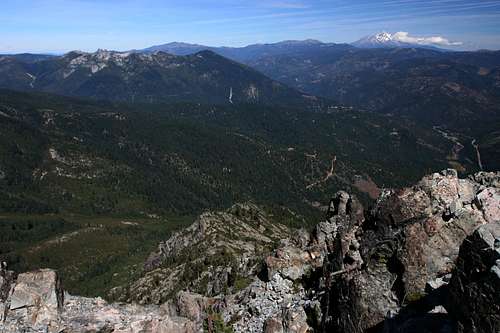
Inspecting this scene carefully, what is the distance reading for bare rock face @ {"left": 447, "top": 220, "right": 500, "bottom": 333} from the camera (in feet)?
79.3

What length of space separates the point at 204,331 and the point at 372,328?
19.6 m

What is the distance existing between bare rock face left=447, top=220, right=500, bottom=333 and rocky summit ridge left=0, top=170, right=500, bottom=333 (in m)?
0.06

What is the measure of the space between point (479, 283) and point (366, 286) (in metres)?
13.2

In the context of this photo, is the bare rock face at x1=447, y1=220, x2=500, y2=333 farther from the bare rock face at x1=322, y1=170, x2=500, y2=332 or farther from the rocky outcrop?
the rocky outcrop

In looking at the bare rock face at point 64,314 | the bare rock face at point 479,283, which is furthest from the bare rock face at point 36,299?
the bare rock face at point 479,283

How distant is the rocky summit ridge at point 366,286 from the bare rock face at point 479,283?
2.2 inches

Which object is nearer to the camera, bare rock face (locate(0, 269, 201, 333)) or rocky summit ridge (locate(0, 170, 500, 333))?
rocky summit ridge (locate(0, 170, 500, 333))

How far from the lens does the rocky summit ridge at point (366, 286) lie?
1061 inches

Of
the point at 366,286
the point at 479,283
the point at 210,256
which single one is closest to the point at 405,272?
the point at 366,286

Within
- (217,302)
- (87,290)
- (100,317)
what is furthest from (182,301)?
(87,290)

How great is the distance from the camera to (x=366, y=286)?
3759cm

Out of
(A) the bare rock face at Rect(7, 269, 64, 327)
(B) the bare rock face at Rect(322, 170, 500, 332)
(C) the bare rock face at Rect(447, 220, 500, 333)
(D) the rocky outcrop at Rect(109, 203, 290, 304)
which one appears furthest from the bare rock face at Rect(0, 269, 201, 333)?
(C) the bare rock face at Rect(447, 220, 500, 333)

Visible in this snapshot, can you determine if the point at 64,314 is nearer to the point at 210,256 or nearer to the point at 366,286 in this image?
the point at 366,286

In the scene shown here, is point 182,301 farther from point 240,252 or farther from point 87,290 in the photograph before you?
point 87,290
